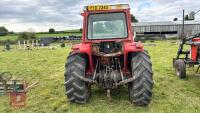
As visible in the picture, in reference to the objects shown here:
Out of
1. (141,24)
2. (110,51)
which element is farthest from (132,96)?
(141,24)

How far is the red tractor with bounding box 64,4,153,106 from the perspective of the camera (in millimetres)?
7090

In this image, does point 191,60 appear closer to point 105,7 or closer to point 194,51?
point 194,51

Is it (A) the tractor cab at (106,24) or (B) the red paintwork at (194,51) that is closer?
(A) the tractor cab at (106,24)

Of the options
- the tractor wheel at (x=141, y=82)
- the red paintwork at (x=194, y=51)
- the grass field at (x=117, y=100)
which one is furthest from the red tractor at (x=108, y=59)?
the red paintwork at (x=194, y=51)

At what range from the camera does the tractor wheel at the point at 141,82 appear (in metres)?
7.00

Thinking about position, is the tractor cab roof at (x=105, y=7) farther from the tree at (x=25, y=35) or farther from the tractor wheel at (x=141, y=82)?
the tree at (x=25, y=35)

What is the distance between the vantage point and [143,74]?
7020 millimetres

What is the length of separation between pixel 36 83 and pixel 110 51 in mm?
3540

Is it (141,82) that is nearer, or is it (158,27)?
(141,82)

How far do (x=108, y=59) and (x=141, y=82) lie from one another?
39.7 inches

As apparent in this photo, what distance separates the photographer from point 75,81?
7.21 m

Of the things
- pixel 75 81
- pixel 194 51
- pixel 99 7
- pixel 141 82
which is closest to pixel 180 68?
pixel 194 51

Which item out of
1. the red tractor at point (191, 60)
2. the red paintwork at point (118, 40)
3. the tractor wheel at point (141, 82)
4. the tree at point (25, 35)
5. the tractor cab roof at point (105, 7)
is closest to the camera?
the tractor wheel at point (141, 82)

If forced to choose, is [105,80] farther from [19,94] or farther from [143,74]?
[19,94]
